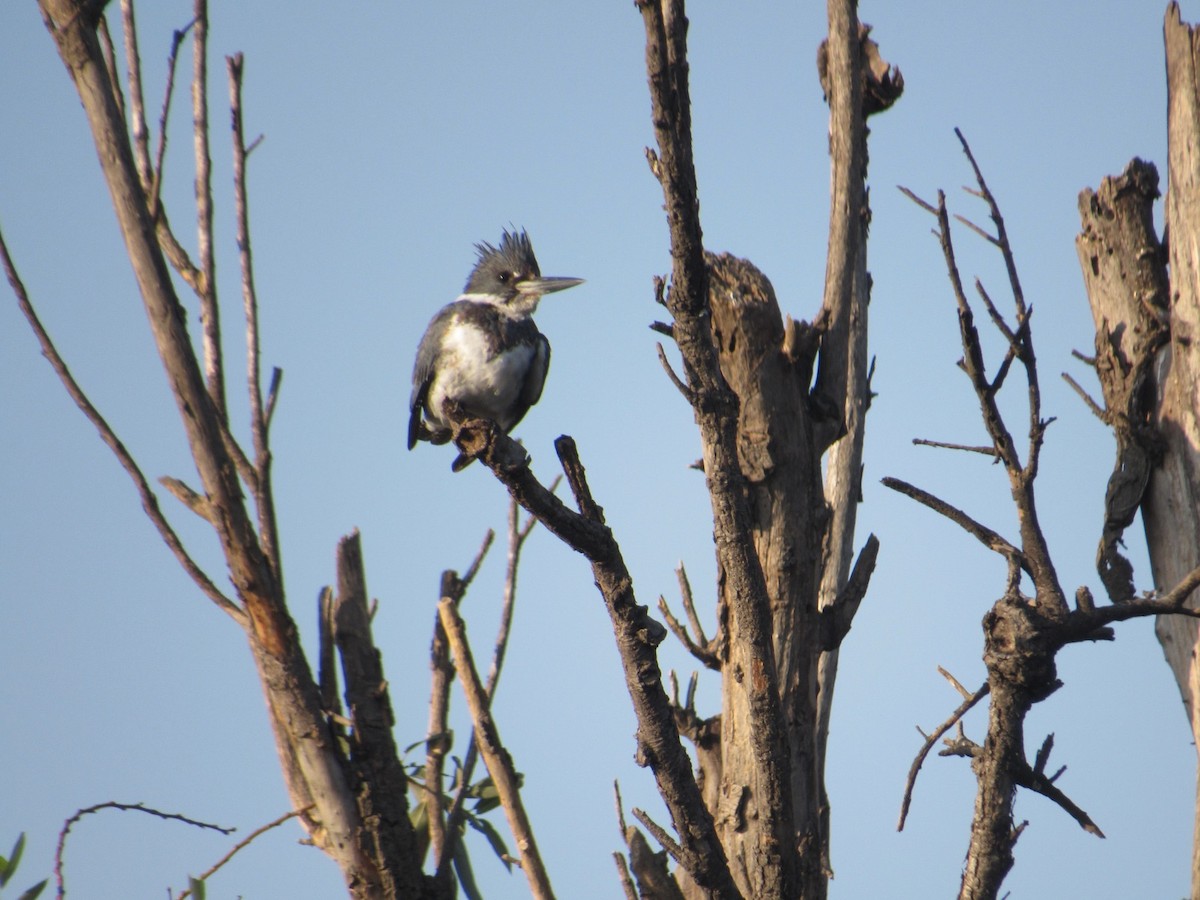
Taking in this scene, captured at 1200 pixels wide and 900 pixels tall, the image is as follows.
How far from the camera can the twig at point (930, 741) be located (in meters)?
3.08

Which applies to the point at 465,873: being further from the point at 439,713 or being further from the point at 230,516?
the point at 230,516

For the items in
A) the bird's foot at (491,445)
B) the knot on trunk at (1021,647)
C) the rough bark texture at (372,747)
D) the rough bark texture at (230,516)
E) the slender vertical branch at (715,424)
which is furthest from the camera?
the rough bark texture at (372,747)

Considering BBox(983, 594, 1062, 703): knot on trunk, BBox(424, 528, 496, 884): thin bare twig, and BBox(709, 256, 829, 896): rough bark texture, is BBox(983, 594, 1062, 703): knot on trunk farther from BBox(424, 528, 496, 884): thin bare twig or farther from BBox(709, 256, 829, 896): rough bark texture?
BBox(424, 528, 496, 884): thin bare twig

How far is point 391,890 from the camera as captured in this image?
11.0 ft

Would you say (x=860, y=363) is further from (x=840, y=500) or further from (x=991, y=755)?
(x=991, y=755)

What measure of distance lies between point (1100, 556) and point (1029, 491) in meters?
1.53

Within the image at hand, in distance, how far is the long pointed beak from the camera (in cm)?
557

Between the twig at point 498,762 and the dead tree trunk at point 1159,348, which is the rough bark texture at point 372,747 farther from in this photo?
the dead tree trunk at point 1159,348

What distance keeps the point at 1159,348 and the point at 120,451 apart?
3.67m

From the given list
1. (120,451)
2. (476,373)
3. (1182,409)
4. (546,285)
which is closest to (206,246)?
(120,451)

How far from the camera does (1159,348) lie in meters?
4.35

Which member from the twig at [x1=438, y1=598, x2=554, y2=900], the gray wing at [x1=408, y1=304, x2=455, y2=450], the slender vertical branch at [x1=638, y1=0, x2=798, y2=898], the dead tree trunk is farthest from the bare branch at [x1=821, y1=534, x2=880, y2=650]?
the gray wing at [x1=408, y1=304, x2=455, y2=450]

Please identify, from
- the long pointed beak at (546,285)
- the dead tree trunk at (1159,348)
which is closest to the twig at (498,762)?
the dead tree trunk at (1159,348)

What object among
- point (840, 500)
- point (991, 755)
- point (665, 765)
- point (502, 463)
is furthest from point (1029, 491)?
point (840, 500)
